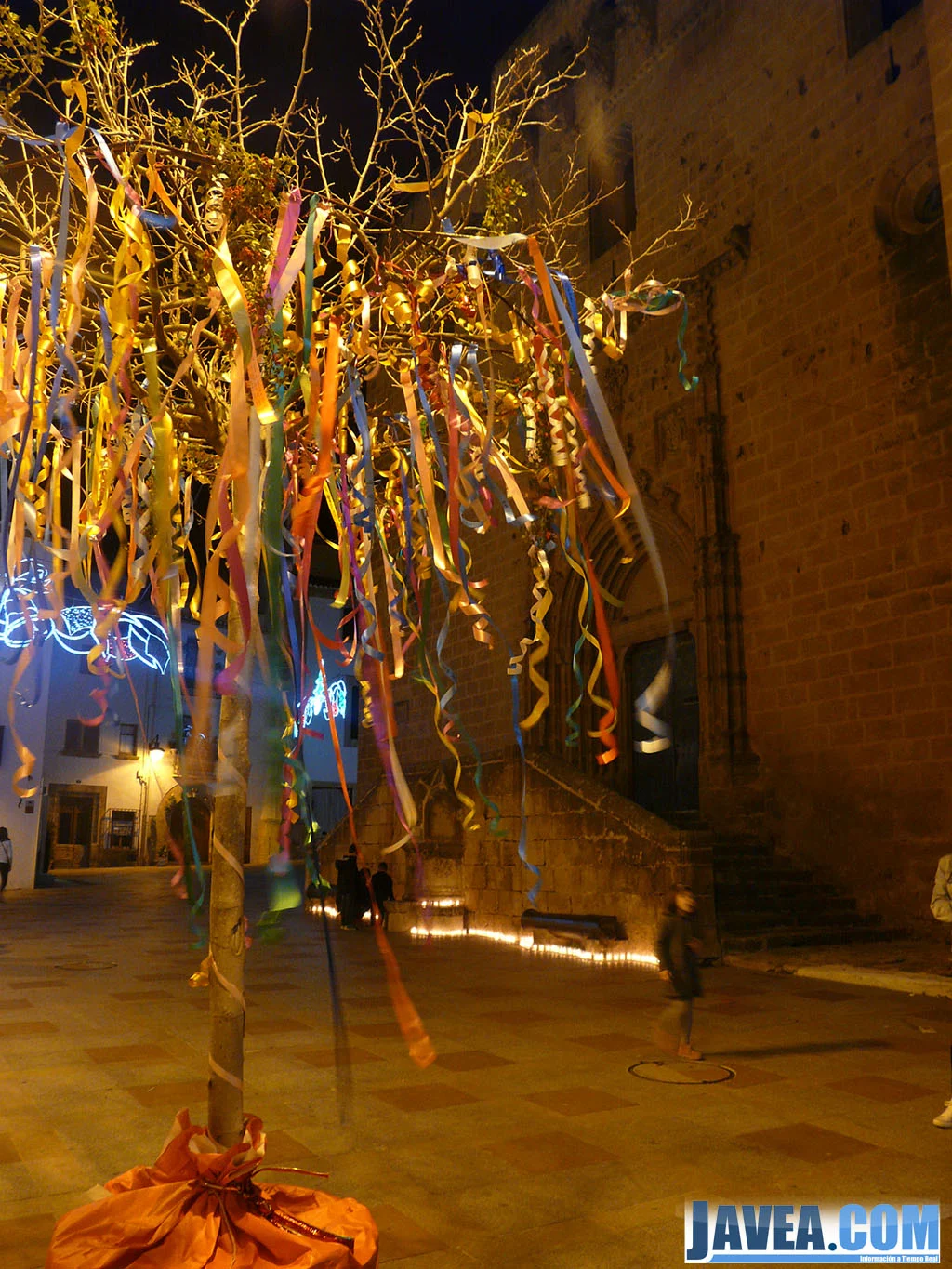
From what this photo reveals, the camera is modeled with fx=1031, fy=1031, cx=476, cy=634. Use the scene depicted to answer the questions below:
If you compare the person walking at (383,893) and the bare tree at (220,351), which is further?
the person walking at (383,893)

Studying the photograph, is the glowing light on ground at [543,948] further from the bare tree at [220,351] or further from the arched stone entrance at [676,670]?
the bare tree at [220,351]

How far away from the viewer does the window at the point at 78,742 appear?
108 feet

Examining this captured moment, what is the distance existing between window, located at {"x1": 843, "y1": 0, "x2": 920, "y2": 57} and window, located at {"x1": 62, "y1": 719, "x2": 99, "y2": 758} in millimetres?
27921

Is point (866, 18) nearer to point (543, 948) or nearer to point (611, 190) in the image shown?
point (611, 190)

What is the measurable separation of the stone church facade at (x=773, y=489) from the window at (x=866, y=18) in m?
0.04

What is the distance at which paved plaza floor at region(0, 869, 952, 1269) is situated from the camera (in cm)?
394

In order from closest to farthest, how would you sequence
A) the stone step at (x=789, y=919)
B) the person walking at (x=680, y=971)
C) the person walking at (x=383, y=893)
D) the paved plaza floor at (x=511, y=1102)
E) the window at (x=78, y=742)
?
the paved plaza floor at (x=511, y=1102) → the person walking at (x=680, y=971) → the stone step at (x=789, y=919) → the person walking at (x=383, y=893) → the window at (x=78, y=742)

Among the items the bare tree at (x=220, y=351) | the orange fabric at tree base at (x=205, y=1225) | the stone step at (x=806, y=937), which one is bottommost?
the stone step at (x=806, y=937)

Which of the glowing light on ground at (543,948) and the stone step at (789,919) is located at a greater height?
the stone step at (789,919)

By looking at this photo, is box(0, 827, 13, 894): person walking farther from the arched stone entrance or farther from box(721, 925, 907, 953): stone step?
box(721, 925, 907, 953): stone step

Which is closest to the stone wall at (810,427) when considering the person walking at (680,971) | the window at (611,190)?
the window at (611,190)

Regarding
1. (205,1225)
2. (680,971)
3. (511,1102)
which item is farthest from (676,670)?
(205,1225)

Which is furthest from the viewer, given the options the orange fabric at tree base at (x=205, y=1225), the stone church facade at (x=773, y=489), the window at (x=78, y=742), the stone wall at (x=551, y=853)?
the window at (x=78, y=742)

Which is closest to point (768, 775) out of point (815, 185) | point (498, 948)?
point (498, 948)
